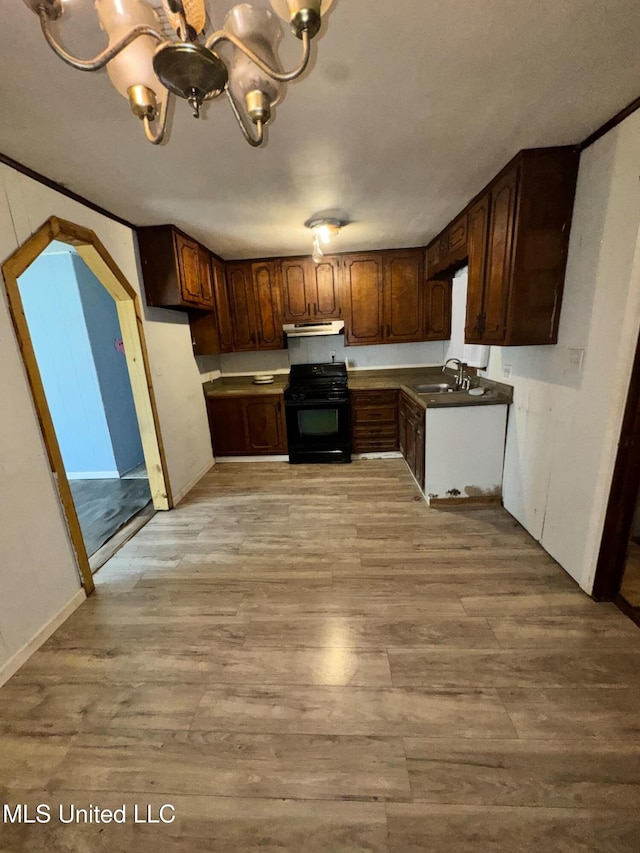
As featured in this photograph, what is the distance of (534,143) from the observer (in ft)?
5.75

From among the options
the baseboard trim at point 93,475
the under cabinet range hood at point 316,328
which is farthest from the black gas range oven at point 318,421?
the baseboard trim at point 93,475

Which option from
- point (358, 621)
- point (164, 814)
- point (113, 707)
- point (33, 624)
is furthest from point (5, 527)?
point (358, 621)

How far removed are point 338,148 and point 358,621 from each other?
2440mm

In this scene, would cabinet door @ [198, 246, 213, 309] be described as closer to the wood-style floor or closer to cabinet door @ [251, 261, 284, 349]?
cabinet door @ [251, 261, 284, 349]

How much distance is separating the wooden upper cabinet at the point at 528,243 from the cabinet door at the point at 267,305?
2375 mm

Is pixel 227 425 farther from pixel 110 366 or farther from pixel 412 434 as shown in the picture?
pixel 412 434

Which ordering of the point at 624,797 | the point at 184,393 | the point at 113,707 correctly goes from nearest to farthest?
1. the point at 624,797
2. the point at 113,707
3. the point at 184,393

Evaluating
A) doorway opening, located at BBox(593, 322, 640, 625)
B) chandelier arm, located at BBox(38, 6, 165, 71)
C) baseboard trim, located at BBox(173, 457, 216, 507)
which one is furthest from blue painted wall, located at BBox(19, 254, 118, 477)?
doorway opening, located at BBox(593, 322, 640, 625)

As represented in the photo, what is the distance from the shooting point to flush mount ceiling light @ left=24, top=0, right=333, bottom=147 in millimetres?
729

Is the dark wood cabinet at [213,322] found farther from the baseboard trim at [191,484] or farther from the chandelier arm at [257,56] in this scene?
the chandelier arm at [257,56]

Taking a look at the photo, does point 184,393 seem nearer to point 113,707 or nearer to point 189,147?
point 189,147

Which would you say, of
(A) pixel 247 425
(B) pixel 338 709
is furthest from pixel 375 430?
(B) pixel 338 709

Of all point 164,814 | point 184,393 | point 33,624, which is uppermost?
point 184,393

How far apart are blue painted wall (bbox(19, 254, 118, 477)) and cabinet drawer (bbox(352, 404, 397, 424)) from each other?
2819 millimetres
